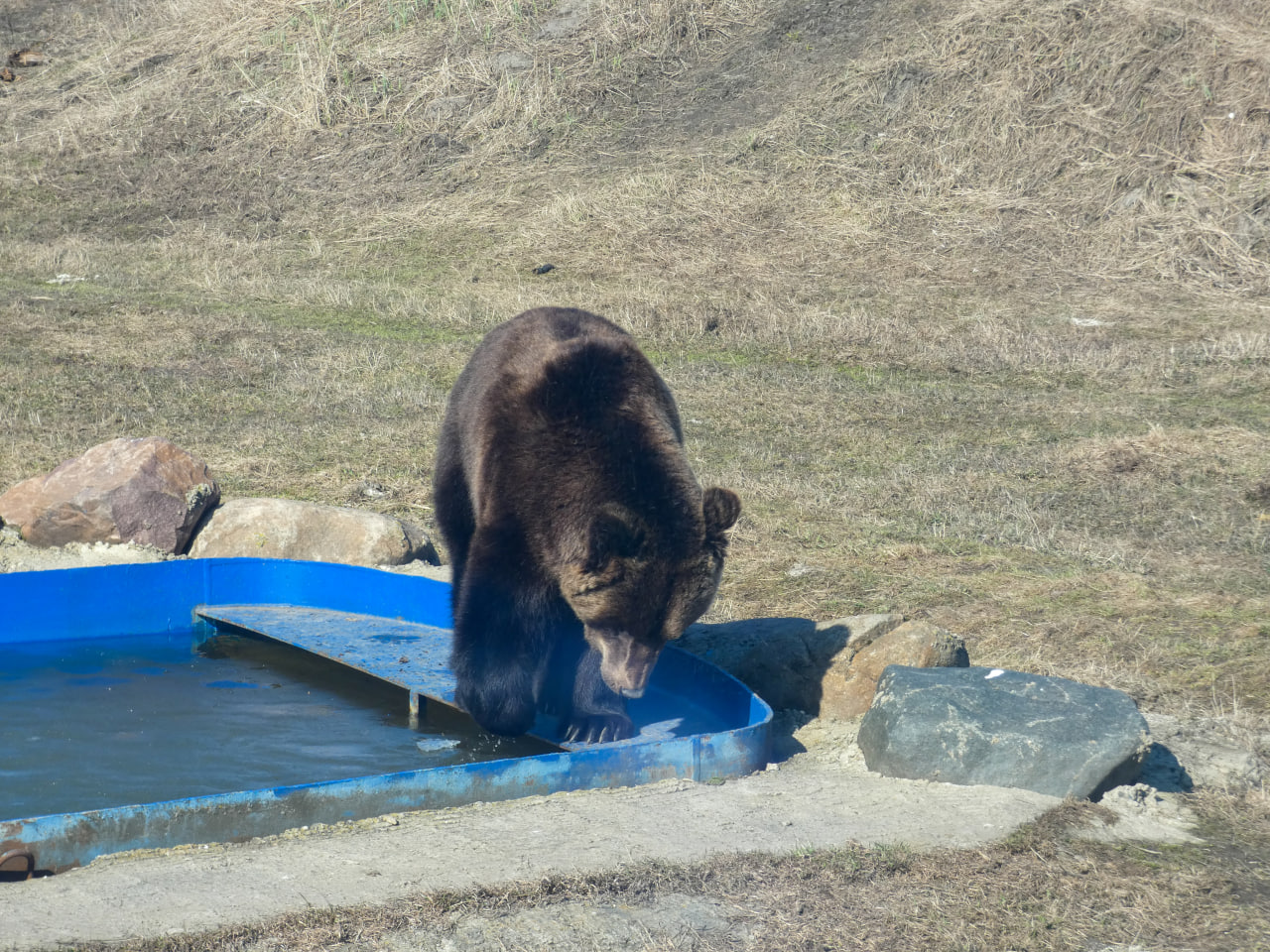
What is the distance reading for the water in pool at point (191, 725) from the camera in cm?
520

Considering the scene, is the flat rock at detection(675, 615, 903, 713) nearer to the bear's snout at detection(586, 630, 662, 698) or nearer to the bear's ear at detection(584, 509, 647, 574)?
the bear's snout at detection(586, 630, 662, 698)

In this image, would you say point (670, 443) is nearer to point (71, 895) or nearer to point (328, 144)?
point (71, 895)

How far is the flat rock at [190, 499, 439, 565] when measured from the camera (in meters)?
8.16

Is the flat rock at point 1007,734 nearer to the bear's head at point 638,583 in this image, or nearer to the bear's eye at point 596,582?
the bear's head at point 638,583

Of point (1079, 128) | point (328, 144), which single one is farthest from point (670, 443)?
point (328, 144)

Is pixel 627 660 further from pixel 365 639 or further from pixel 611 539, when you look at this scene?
pixel 365 639

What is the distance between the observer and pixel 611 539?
15.6 ft

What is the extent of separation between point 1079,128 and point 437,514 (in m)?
17.6

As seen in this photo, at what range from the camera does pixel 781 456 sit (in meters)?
10.9

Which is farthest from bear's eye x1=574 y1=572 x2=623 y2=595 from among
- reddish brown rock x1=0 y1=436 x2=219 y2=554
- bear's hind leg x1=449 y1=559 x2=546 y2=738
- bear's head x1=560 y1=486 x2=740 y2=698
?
reddish brown rock x1=0 y1=436 x2=219 y2=554

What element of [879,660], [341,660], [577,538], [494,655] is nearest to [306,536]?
[341,660]

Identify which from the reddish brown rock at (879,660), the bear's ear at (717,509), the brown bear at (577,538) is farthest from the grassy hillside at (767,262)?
the bear's ear at (717,509)

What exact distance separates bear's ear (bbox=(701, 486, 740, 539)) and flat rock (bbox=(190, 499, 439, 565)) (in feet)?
11.8

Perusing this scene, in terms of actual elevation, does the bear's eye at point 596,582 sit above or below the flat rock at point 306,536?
above
